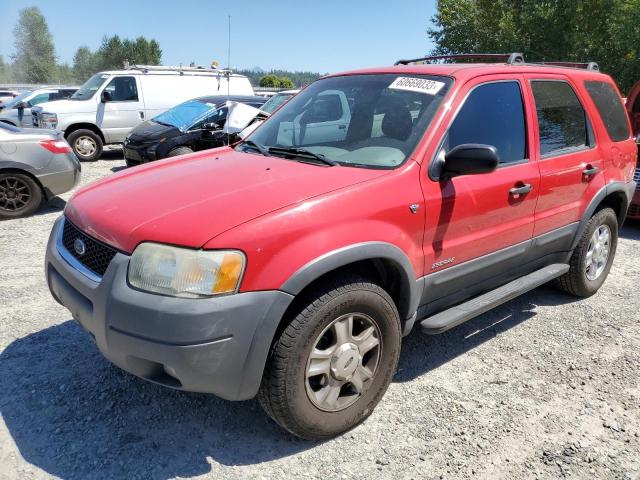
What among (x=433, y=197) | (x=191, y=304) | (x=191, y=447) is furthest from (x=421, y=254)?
(x=191, y=447)

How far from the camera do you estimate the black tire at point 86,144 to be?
11.6 meters

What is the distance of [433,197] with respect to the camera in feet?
9.30

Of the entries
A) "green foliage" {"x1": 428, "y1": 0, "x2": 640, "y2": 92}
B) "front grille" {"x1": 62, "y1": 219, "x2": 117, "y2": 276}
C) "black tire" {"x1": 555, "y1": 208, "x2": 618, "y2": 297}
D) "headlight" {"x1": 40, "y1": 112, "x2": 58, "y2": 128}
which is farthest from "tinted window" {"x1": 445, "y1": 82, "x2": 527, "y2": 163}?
"green foliage" {"x1": 428, "y1": 0, "x2": 640, "y2": 92}

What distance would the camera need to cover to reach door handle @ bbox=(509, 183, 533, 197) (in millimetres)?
3282

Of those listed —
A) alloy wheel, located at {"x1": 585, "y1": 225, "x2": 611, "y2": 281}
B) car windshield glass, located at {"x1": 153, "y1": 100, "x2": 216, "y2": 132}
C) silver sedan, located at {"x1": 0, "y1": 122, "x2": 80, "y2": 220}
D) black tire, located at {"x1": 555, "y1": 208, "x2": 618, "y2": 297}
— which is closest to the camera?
black tire, located at {"x1": 555, "y1": 208, "x2": 618, "y2": 297}

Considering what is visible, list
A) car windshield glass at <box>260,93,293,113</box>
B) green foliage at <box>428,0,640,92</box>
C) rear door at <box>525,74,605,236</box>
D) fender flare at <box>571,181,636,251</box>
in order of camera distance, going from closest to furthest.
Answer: rear door at <box>525,74,605,236</box> → fender flare at <box>571,181,636,251</box> → car windshield glass at <box>260,93,293,113</box> → green foliage at <box>428,0,640,92</box>

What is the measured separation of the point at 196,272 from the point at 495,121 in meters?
2.20

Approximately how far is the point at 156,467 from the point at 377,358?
1.21 m

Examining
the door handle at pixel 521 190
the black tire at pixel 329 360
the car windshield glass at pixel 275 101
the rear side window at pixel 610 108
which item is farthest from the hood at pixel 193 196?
the car windshield glass at pixel 275 101

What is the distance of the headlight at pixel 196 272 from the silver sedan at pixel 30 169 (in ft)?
18.4

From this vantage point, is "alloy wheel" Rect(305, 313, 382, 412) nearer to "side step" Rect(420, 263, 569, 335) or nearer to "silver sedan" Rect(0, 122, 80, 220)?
"side step" Rect(420, 263, 569, 335)

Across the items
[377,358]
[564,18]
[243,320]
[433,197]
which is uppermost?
[564,18]

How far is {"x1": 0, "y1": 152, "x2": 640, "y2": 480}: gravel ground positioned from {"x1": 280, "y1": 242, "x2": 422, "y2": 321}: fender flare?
639 mm

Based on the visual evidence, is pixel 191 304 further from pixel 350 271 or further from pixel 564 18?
pixel 564 18
